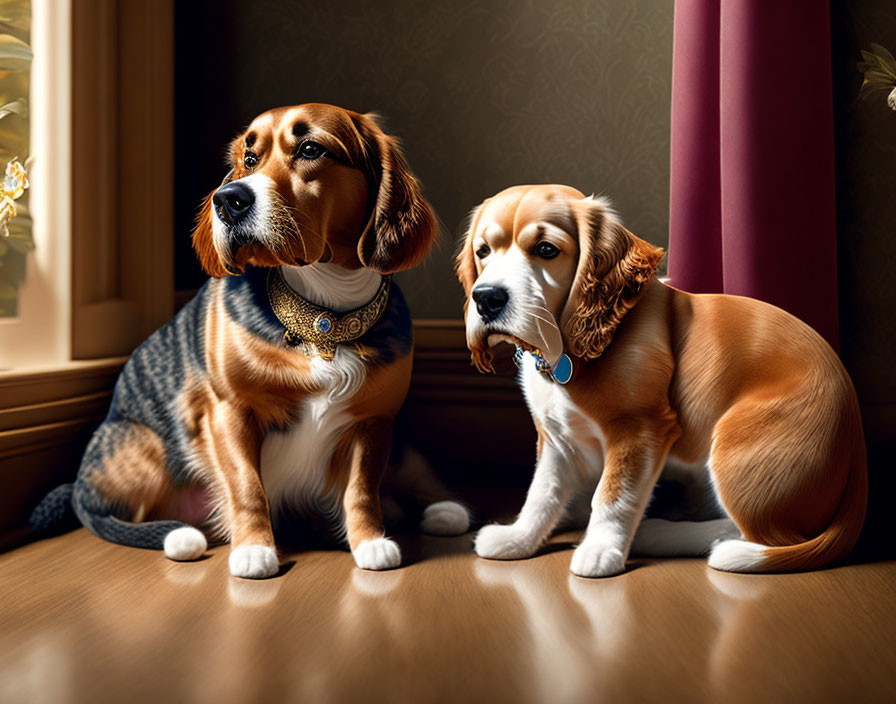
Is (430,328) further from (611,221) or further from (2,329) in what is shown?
(2,329)

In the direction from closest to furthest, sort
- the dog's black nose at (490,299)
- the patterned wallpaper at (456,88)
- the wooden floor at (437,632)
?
the wooden floor at (437,632)
the dog's black nose at (490,299)
the patterned wallpaper at (456,88)

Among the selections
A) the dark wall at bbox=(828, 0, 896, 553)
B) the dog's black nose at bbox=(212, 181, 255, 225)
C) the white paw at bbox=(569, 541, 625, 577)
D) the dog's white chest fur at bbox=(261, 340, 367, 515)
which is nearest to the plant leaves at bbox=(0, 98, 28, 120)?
the dog's black nose at bbox=(212, 181, 255, 225)

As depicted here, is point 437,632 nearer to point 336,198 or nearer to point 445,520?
point 445,520

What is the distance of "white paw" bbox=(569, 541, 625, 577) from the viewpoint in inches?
44.4

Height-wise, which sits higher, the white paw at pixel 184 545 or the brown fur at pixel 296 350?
the brown fur at pixel 296 350

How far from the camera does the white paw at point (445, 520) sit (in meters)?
1.40

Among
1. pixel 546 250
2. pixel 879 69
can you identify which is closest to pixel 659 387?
pixel 546 250

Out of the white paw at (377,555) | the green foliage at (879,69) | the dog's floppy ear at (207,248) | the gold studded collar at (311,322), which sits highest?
the green foliage at (879,69)

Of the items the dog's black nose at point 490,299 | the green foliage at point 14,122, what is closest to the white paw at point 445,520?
the dog's black nose at point 490,299

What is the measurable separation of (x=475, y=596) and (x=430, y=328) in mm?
878

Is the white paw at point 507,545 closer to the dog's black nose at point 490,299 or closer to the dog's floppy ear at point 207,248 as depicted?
the dog's black nose at point 490,299

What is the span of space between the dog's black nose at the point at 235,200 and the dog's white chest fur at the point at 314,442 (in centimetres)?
26

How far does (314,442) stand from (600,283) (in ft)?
1.75

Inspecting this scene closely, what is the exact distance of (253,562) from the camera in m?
1.15
